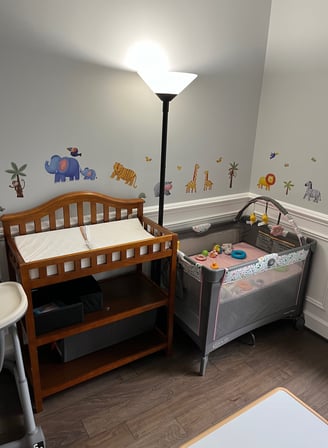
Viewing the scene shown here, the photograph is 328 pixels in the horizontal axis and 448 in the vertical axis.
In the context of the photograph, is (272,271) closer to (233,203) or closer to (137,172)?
(233,203)

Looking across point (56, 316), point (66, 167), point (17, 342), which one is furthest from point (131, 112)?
point (17, 342)

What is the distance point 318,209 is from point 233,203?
2.01ft

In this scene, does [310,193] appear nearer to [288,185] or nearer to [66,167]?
[288,185]

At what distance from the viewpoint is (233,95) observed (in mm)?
2311

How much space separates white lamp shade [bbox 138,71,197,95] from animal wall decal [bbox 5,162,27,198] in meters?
0.74

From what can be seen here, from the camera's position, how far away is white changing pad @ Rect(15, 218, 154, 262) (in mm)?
1602

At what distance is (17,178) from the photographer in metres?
1.71

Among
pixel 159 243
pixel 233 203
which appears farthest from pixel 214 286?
pixel 233 203

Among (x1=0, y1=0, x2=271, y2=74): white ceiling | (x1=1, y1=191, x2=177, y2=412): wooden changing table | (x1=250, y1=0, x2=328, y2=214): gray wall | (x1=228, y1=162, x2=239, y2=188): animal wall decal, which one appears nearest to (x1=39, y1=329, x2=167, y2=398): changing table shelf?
(x1=1, y1=191, x2=177, y2=412): wooden changing table

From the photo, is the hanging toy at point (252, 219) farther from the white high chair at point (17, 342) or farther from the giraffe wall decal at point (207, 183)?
the white high chair at point (17, 342)

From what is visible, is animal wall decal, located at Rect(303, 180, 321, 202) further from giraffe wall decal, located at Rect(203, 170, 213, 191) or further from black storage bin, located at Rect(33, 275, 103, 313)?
black storage bin, located at Rect(33, 275, 103, 313)

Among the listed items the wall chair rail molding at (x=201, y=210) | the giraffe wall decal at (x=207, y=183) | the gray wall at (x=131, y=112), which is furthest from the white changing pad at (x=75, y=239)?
the giraffe wall decal at (x=207, y=183)

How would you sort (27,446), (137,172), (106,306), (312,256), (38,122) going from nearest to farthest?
(27,446) → (38,122) → (106,306) → (137,172) → (312,256)

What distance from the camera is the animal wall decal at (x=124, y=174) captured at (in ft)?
6.54
